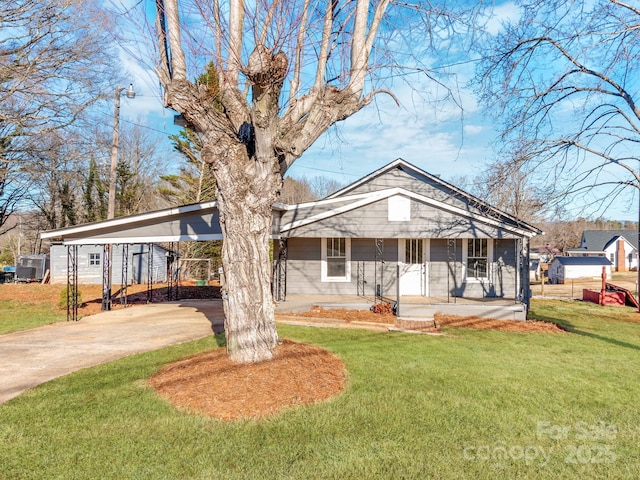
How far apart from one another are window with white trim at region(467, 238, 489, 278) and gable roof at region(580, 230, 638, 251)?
43.2 m

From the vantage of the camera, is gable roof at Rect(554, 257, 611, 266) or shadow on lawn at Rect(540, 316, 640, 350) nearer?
shadow on lawn at Rect(540, 316, 640, 350)

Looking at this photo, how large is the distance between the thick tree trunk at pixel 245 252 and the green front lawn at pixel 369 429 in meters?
1.27

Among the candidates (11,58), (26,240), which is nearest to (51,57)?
(11,58)

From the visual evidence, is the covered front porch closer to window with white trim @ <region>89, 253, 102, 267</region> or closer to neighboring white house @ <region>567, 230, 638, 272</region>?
window with white trim @ <region>89, 253, 102, 267</region>

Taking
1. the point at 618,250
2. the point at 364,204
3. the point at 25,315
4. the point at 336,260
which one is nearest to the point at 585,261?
the point at 618,250

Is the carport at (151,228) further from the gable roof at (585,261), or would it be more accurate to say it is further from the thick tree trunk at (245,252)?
the gable roof at (585,261)

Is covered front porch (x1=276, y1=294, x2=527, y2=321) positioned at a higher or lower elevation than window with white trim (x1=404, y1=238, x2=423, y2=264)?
lower

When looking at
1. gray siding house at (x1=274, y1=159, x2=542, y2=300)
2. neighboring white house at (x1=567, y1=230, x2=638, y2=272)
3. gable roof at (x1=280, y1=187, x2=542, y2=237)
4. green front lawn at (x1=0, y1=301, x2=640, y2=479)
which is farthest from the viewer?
neighboring white house at (x1=567, y1=230, x2=638, y2=272)

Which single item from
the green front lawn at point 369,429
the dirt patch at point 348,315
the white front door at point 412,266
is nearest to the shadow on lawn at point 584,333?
the green front lawn at point 369,429

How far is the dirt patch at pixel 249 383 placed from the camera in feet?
13.8

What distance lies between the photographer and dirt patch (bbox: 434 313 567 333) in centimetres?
941

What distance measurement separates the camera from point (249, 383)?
4617 mm

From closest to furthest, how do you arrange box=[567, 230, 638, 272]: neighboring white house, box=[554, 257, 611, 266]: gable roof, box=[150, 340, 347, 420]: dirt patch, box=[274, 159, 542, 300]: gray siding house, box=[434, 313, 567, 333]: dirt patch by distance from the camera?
box=[150, 340, 347, 420]: dirt patch
box=[434, 313, 567, 333]: dirt patch
box=[274, 159, 542, 300]: gray siding house
box=[554, 257, 611, 266]: gable roof
box=[567, 230, 638, 272]: neighboring white house

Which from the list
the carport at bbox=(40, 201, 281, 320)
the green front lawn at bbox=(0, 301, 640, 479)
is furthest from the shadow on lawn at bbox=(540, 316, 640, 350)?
the carport at bbox=(40, 201, 281, 320)
